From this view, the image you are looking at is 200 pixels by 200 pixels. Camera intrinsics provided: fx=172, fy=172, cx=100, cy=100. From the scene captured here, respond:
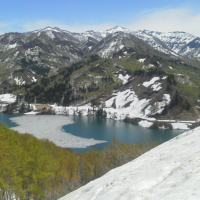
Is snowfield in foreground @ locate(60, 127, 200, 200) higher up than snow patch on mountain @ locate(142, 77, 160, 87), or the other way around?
snow patch on mountain @ locate(142, 77, 160, 87)

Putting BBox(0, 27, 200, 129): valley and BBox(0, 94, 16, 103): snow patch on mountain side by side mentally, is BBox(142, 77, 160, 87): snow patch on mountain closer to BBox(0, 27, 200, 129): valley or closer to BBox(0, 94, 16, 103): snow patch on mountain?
BBox(0, 27, 200, 129): valley

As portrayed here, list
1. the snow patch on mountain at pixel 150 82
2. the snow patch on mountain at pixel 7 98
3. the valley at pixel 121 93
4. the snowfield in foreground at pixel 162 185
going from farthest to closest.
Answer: the snow patch on mountain at pixel 7 98 < the snow patch on mountain at pixel 150 82 < the valley at pixel 121 93 < the snowfield in foreground at pixel 162 185

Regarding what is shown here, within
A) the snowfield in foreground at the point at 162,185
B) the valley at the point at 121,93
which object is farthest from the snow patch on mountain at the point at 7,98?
the snowfield in foreground at the point at 162,185

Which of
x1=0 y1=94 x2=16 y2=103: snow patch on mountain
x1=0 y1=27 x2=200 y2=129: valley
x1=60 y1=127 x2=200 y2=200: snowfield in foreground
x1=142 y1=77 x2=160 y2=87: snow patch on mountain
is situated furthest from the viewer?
x1=0 y1=94 x2=16 y2=103: snow patch on mountain

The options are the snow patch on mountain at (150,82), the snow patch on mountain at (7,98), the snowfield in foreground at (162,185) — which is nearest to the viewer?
the snowfield in foreground at (162,185)

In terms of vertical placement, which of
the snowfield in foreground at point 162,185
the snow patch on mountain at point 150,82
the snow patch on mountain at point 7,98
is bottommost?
Result: the snowfield in foreground at point 162,185

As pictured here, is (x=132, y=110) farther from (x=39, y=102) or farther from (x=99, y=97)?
(x=39, y=102)

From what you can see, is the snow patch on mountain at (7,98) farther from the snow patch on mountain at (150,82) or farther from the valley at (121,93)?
the snow patch on mountain at (150,82)

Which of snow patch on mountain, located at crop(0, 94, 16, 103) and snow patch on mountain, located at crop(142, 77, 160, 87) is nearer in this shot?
snow patch on mountain, located at crop(142, 77, 160, 87)

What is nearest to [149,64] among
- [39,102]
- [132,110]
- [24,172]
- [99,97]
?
[99,97]

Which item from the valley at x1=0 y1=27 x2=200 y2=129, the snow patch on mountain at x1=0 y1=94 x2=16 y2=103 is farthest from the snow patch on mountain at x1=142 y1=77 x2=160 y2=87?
the snow patch on mountain at x1=0 y1=94 x2=16 y2=103

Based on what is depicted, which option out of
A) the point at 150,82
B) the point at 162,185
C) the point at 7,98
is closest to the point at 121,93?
the point at 150,82
